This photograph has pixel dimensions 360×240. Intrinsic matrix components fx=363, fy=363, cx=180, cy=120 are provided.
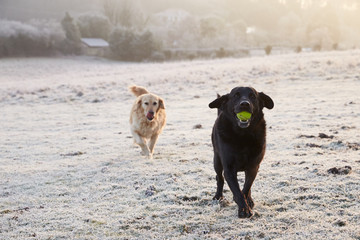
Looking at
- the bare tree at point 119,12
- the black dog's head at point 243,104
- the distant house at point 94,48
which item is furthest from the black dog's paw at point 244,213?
the bare tree at point 119,12

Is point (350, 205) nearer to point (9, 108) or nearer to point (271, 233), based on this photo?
point (271, 233)

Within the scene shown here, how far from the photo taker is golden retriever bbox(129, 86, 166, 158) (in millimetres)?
6871

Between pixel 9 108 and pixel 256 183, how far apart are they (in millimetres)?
12494

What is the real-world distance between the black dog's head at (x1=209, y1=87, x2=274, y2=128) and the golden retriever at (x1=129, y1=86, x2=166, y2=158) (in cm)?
296

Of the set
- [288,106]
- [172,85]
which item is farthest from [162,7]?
[288,106]

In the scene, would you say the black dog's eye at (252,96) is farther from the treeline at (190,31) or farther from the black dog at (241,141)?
the treeline at (190,31)

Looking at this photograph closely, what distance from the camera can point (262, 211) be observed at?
3.79 metres

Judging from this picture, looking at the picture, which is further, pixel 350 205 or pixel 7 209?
pixel 7 209

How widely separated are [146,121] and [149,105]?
0.33 meters

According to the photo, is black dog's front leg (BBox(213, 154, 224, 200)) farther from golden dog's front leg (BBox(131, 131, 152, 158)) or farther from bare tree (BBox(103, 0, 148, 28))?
bare tree (BBox(103, 0, 148, 28))

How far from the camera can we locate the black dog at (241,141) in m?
3.61

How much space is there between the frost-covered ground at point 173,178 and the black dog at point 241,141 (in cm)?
32

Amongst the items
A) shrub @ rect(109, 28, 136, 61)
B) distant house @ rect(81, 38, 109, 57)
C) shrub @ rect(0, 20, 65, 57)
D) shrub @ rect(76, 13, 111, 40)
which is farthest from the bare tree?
shrub @ rect(0, 20, 65, 57)

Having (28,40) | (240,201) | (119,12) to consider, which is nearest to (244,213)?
(240,201)
